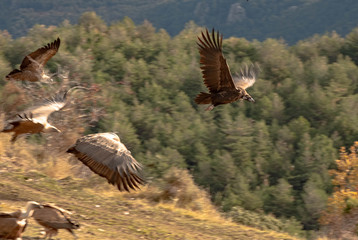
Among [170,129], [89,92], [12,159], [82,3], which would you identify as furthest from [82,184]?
[82,3]

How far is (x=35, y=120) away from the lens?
21.0 feet

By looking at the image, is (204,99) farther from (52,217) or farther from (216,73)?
(52,217)

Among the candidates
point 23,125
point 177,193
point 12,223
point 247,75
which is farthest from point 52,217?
point 247,75

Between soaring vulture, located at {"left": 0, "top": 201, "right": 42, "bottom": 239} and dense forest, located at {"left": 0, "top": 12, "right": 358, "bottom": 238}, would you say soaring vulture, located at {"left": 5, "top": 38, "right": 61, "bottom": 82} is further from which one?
dense forest, located at {"left": 0, "top": 12, "right": 358, "bottom": 238}

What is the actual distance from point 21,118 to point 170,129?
63.0ft

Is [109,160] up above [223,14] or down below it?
below

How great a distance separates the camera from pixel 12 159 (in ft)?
34.8

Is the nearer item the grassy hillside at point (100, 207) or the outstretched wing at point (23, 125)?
the outstretched wing at point (23, 125)

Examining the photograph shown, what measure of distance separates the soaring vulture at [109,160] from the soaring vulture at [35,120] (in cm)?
99

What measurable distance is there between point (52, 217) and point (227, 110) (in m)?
22.7

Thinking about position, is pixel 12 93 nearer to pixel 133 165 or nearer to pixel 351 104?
pixel 133 165

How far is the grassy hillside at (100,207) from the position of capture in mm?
7703

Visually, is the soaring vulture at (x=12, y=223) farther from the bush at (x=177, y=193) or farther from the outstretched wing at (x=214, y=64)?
the bush at (x=177, y=193)

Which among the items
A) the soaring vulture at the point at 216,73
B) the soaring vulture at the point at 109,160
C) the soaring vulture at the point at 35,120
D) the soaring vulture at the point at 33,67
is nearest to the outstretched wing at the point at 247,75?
the soaring vulture at the point at 216,73
